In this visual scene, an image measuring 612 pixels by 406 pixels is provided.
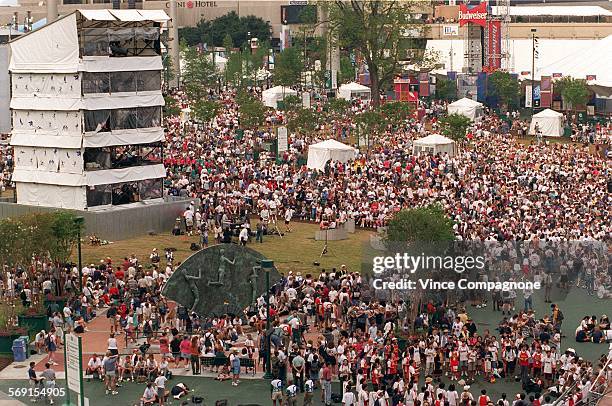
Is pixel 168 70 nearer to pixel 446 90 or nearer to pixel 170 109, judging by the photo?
pixel 170 109

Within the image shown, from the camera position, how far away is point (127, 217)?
167 ft

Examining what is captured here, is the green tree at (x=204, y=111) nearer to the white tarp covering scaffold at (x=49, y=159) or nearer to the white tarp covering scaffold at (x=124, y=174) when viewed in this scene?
the white tarp covering scaffold at (x=124, y=174)

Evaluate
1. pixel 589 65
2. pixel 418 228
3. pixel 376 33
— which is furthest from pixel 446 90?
pixel 418 228

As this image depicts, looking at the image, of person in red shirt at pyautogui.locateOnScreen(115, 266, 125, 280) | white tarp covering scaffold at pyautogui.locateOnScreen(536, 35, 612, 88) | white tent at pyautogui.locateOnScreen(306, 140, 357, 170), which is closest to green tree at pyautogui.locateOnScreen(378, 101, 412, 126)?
white tent at pyautogui.locateOnScreen(306, 140, 357, 170)

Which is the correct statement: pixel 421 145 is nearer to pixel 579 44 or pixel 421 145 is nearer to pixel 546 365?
pixel 546 365

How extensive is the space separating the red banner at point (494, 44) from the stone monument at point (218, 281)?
65168 millimetres

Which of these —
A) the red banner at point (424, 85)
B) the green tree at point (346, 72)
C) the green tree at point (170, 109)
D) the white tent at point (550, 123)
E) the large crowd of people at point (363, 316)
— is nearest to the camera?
the large crowd of people at point (363, 316)

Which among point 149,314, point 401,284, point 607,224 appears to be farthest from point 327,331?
point 607,224

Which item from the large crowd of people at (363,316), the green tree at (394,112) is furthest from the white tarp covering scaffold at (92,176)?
the green tree at (394,112)

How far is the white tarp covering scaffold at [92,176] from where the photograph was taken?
50.3 meters

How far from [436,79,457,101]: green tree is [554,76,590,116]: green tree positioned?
31.0 ft

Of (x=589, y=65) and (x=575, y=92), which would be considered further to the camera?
(x=589, y=65)

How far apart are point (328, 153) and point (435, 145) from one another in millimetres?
6592

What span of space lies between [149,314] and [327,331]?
5.34 metres
